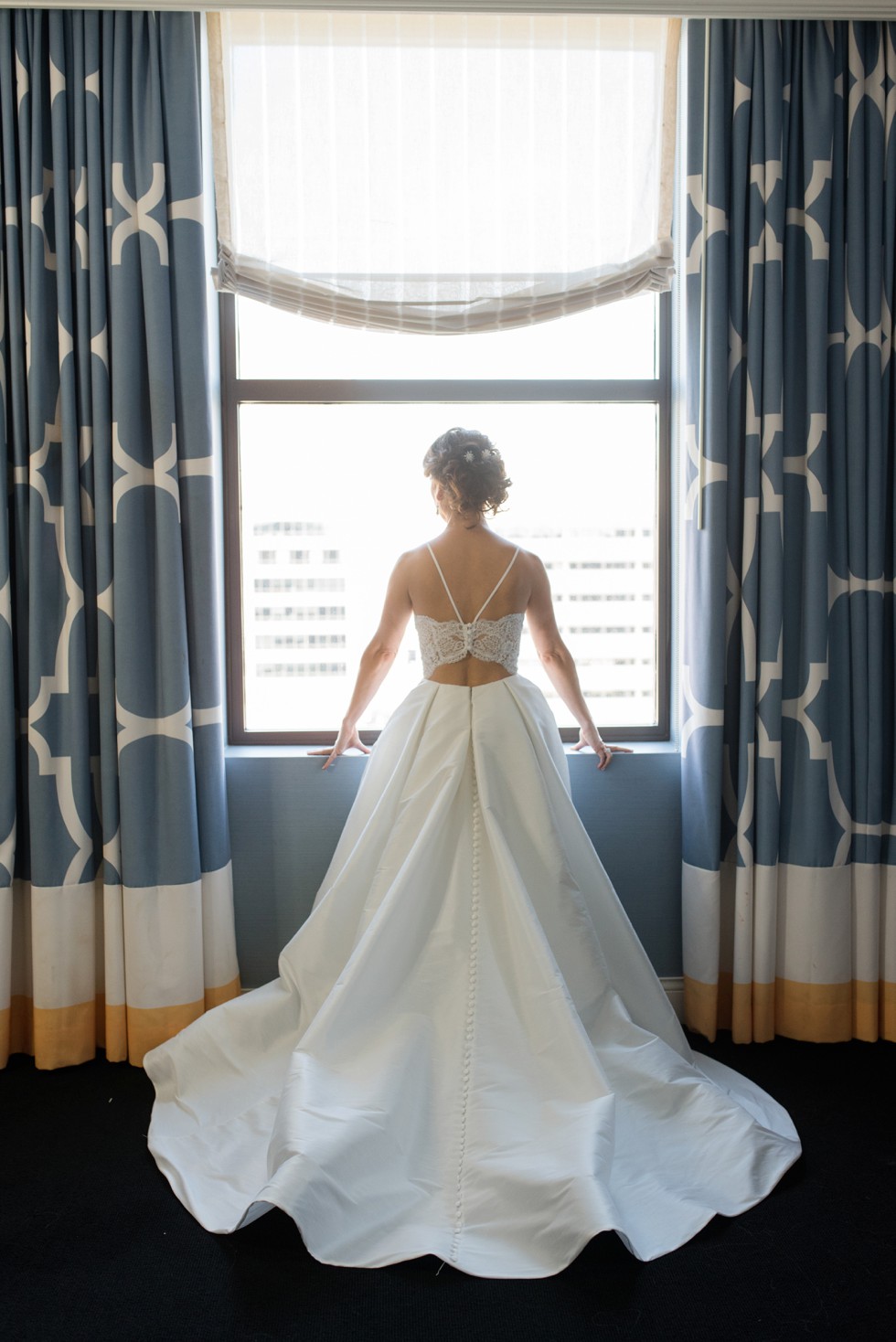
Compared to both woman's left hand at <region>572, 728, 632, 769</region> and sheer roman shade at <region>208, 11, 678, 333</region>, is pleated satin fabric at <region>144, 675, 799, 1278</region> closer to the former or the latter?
woman's left hand at <region>572, 728, 632, 769</region>

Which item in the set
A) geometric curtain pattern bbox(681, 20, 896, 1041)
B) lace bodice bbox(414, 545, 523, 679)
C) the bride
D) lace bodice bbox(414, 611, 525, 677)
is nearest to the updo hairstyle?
the bride

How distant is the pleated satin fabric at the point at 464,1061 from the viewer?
1.65m

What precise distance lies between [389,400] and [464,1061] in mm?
1839

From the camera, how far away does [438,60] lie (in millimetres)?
2486

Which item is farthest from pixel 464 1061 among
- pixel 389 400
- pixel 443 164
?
pixel 443 164

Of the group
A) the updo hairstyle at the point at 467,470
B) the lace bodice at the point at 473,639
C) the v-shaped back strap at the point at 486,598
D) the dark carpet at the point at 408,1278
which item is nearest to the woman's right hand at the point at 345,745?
the lace bodice at the point at 473,639

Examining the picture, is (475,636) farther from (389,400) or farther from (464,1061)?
(464,1061)

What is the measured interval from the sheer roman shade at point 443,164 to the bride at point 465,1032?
1.96ft

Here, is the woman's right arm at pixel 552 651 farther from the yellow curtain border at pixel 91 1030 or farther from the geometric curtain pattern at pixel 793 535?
the yellow curtain border at pixel 91 1030

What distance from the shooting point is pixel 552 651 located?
96.8 inches

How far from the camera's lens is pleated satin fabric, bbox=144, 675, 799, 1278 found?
5.42 ft

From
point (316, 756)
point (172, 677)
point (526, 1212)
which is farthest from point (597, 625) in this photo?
point (526, 1212)

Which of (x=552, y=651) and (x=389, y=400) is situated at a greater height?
(x=389, y=400)

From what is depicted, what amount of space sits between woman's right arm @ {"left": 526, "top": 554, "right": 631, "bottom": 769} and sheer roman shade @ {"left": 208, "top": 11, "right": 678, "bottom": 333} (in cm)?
79
